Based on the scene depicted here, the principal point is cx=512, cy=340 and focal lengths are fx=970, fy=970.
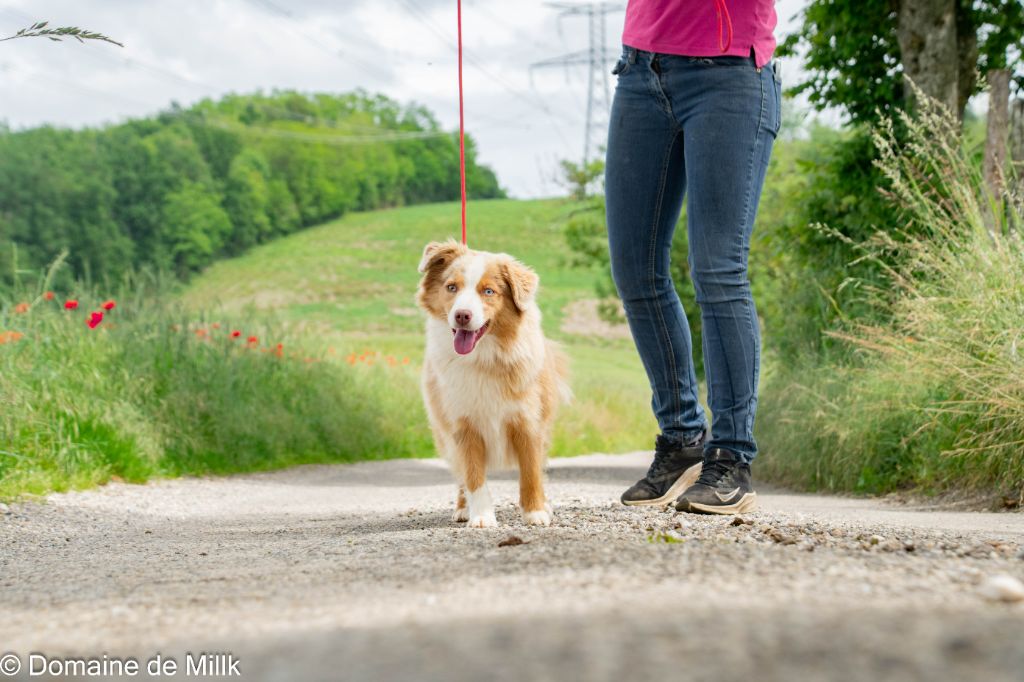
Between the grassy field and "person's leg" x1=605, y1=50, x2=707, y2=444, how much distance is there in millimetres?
7995

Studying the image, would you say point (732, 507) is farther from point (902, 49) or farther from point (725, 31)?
point (902, 49)

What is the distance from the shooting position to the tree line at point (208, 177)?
32.2 meters

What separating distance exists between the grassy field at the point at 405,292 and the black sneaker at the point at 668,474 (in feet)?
26.4

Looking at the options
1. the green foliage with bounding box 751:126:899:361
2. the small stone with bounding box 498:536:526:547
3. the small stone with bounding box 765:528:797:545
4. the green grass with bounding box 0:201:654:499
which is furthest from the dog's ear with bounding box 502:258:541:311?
the green foliage with bounding box 751:126:899:361

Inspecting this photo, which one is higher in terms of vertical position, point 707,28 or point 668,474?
point 707,28

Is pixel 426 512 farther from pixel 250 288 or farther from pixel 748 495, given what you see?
pixel 250 288

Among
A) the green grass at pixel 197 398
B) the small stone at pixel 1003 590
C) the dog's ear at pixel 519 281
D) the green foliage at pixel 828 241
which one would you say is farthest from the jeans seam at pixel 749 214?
the green foliage at pixel 828 241

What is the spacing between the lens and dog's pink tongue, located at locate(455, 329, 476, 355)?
400 centimetres

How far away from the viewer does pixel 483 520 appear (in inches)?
154

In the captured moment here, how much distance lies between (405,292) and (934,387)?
25.0 meters

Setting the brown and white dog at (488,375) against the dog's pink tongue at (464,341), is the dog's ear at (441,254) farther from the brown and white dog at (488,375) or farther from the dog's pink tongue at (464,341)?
the dog's pink tongue at (464,341)

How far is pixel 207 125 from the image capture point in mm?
41531

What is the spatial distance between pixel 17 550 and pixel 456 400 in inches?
76.2

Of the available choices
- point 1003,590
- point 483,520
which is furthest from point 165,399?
point 1003,590
